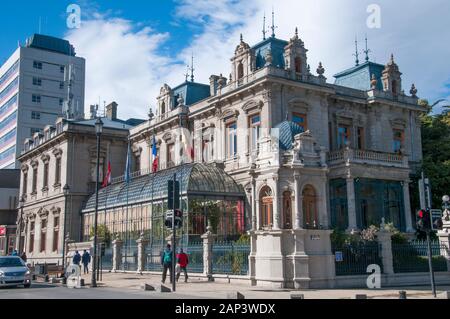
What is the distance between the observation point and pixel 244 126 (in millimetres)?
34562

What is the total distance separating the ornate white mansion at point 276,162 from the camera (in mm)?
21922

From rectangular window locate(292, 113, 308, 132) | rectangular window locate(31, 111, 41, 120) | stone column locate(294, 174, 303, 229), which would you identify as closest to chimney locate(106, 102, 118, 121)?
rectangular window locate(292, 113, 308, 132)

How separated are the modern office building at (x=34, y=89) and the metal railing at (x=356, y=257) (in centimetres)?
6123

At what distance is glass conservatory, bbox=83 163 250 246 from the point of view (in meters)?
31.2

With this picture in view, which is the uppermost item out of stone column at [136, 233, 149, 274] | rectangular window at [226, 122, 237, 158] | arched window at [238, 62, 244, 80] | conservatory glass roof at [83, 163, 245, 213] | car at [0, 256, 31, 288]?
arched window at [238, 62, 244, 80]

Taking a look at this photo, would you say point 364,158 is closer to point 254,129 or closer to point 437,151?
point 254,129

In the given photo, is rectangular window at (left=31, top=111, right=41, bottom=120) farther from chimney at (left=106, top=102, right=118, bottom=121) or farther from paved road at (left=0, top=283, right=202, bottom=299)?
paved road at (left=0, top=283, right=202, bottom=299)

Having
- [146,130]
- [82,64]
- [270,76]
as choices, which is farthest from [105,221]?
[82,64]

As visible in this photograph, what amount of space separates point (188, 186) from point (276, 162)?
10046mm

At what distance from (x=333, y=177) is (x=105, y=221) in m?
17.6

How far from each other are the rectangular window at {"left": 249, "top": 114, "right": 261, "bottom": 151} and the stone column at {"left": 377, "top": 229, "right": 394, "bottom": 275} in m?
12.4

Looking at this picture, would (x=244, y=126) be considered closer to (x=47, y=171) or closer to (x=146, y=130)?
(x=146, y=130)

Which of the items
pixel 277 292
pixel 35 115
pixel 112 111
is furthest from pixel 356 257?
pixel 35 115

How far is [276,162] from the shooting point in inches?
874
